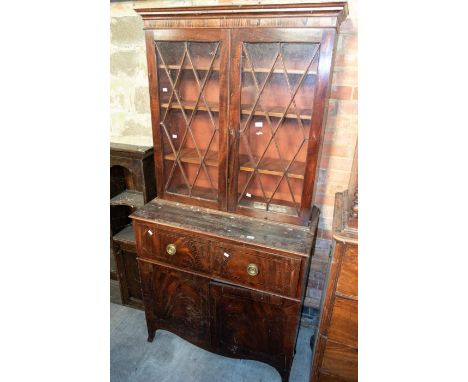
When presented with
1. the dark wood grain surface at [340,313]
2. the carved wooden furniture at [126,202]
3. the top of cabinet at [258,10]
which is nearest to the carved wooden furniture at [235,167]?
the top of cabinet at [258,10]

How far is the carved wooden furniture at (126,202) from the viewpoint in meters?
1.81

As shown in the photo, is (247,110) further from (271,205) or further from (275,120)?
(271,205)

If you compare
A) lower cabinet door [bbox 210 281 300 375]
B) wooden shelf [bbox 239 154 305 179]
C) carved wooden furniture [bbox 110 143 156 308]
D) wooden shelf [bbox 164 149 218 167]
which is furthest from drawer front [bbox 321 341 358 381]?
carved wooden furniture [bbox 110 143 156 308]

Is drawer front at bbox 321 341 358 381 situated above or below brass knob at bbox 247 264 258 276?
below

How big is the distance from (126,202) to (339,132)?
1391mm

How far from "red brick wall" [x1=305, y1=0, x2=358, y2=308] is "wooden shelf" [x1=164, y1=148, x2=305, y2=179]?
28cm

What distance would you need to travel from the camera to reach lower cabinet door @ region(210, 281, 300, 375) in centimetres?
148

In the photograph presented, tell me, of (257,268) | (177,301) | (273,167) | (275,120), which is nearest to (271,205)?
(273,167)

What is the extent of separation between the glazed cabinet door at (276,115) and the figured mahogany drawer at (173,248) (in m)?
0.29

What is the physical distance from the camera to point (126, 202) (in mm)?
1913

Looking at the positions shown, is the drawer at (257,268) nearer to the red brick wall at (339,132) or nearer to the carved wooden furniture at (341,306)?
the carved wooden furniture at (341,306)

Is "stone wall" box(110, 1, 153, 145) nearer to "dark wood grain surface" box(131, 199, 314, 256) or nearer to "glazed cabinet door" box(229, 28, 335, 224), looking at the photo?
"dark wood grain surface" box(131, 199, 314, 256)
